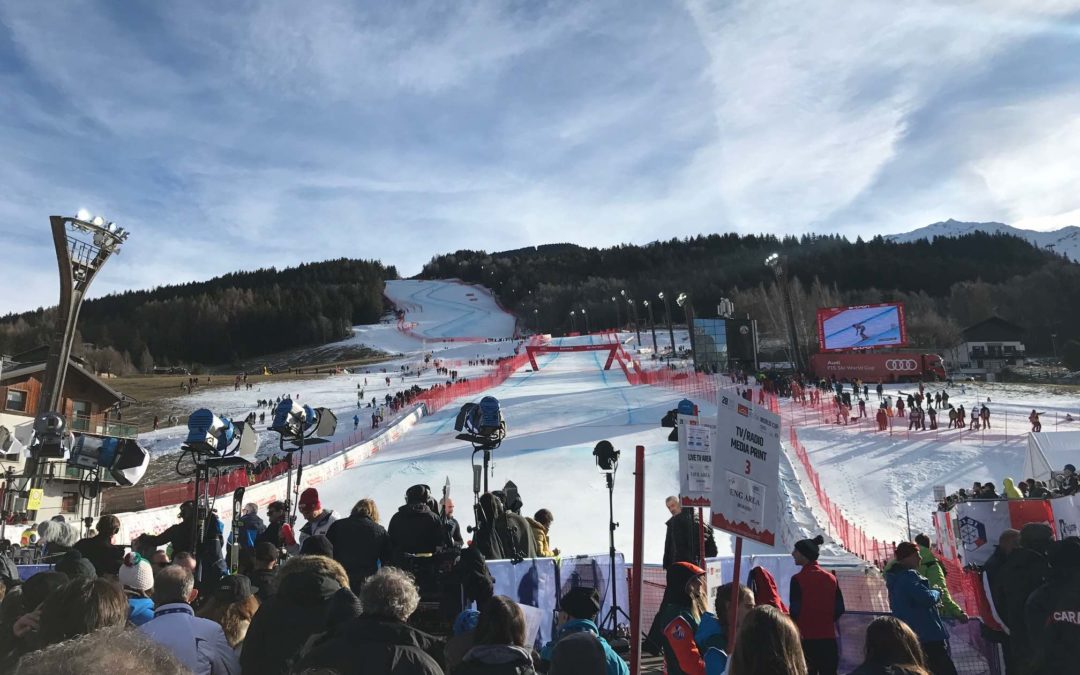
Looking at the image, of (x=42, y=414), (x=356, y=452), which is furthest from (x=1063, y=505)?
(x=356, y=452)

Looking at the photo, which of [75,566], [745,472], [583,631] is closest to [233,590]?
[75,566]

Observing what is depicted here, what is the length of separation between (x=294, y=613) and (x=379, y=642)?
799mm

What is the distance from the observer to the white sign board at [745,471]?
405 centimetres

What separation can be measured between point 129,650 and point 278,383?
170 feet

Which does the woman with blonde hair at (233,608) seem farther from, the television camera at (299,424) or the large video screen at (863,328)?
the large video screen at (863,328)

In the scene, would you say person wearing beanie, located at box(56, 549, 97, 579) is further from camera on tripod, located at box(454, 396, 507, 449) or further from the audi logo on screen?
the audi logo on screen

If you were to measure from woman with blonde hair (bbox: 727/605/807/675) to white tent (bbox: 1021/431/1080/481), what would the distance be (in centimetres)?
1331

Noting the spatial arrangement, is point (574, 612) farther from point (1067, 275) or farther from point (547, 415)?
point (1067, 275)

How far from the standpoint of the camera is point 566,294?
12381 cm

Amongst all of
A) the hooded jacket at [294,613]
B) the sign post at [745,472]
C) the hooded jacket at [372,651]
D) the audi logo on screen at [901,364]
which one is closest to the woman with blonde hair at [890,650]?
the sign post at [745,472]

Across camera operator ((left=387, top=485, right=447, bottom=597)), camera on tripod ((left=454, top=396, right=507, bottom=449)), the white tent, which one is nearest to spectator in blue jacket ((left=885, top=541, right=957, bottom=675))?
camera operator ((left=387, top=485, right=447, bottom=597))

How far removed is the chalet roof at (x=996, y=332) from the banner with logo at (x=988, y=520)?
60.1 meters

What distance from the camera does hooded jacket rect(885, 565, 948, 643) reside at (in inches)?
178

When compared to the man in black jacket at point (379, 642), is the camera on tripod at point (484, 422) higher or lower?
higher
